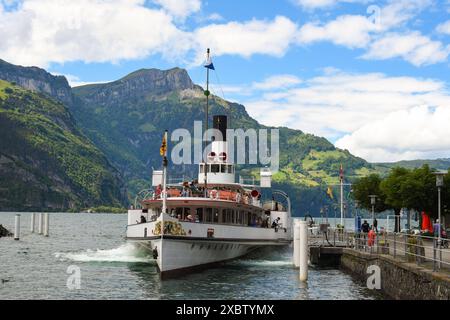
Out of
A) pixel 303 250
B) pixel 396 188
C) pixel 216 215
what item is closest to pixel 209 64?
pixel 216 215

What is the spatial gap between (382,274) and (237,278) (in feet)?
36.9

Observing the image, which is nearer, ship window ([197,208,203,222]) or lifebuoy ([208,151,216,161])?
ship window ([197,208,203,222])

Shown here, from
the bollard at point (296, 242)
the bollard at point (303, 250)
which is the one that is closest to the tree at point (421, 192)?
the bollard at point (296, 242)

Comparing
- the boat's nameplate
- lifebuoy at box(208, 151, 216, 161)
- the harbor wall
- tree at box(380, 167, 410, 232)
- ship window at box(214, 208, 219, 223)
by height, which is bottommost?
the harbor wall

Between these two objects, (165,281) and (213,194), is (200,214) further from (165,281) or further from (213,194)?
(165,281)

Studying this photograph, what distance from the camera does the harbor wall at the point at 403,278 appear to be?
873 inches

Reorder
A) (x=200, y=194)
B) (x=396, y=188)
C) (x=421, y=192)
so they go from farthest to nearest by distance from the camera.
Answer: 1. (x=396, y=188)
2. (x=421, y=192)
3. (x=200, y=194)

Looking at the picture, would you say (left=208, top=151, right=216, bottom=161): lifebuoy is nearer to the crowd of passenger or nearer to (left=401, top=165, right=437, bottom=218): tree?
the crowd of passenger

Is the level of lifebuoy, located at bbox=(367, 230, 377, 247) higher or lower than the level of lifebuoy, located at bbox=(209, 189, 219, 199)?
lower

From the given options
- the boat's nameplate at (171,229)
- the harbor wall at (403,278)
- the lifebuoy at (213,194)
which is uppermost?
A: the lifebuoy at (213,194)

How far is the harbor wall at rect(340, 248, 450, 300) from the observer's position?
2217 centimetres

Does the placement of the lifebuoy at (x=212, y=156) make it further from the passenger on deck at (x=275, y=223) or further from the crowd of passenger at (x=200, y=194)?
the passenger on deck at (x=275, y=223)

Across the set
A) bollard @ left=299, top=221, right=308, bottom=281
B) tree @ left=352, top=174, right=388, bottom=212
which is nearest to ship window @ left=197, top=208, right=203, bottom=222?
bollard @ left=299, top=221, right=308, bottom=281

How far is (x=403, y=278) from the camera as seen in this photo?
1085 inches
